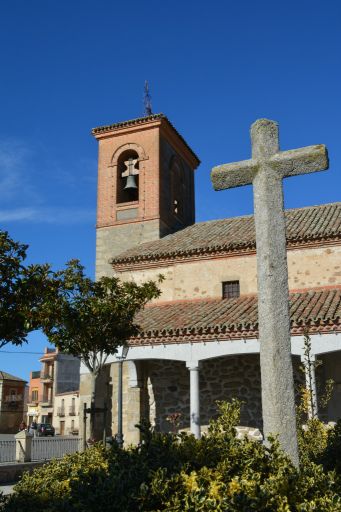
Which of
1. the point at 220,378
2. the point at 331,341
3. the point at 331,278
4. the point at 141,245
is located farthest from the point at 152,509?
the point at 141,245

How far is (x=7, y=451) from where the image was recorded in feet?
48.6

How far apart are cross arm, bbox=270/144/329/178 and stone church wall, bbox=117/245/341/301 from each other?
11.4 metres

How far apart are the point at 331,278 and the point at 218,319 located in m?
3.92

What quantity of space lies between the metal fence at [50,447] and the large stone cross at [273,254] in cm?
1179

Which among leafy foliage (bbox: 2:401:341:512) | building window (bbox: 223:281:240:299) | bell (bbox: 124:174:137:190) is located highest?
bell (bbox: 124:174:137:190)

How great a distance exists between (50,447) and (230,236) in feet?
29.2

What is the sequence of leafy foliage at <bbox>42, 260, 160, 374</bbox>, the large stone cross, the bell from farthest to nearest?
the bell, leafy foliage at <bbox>42, 260, 160, 374</bbox>, the large stone cross

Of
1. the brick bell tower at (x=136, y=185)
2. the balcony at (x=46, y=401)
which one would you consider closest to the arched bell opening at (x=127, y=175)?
the brick bell tower at (x=136, y=185)

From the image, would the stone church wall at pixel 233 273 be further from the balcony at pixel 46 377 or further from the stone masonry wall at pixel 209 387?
the balcony at pixel 46 377

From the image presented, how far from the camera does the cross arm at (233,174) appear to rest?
217 inches

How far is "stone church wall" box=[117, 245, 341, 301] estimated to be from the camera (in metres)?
16.3

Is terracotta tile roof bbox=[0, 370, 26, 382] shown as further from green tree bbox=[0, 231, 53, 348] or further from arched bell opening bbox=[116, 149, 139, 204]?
green tree bbox=[0, 231, 53, 348]

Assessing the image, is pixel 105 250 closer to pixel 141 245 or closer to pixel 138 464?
pixel 141 245

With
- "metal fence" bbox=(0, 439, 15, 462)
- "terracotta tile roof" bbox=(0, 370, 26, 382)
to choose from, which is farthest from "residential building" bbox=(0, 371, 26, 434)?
"metal fence" bbox=(0, 439, 15, 462)
